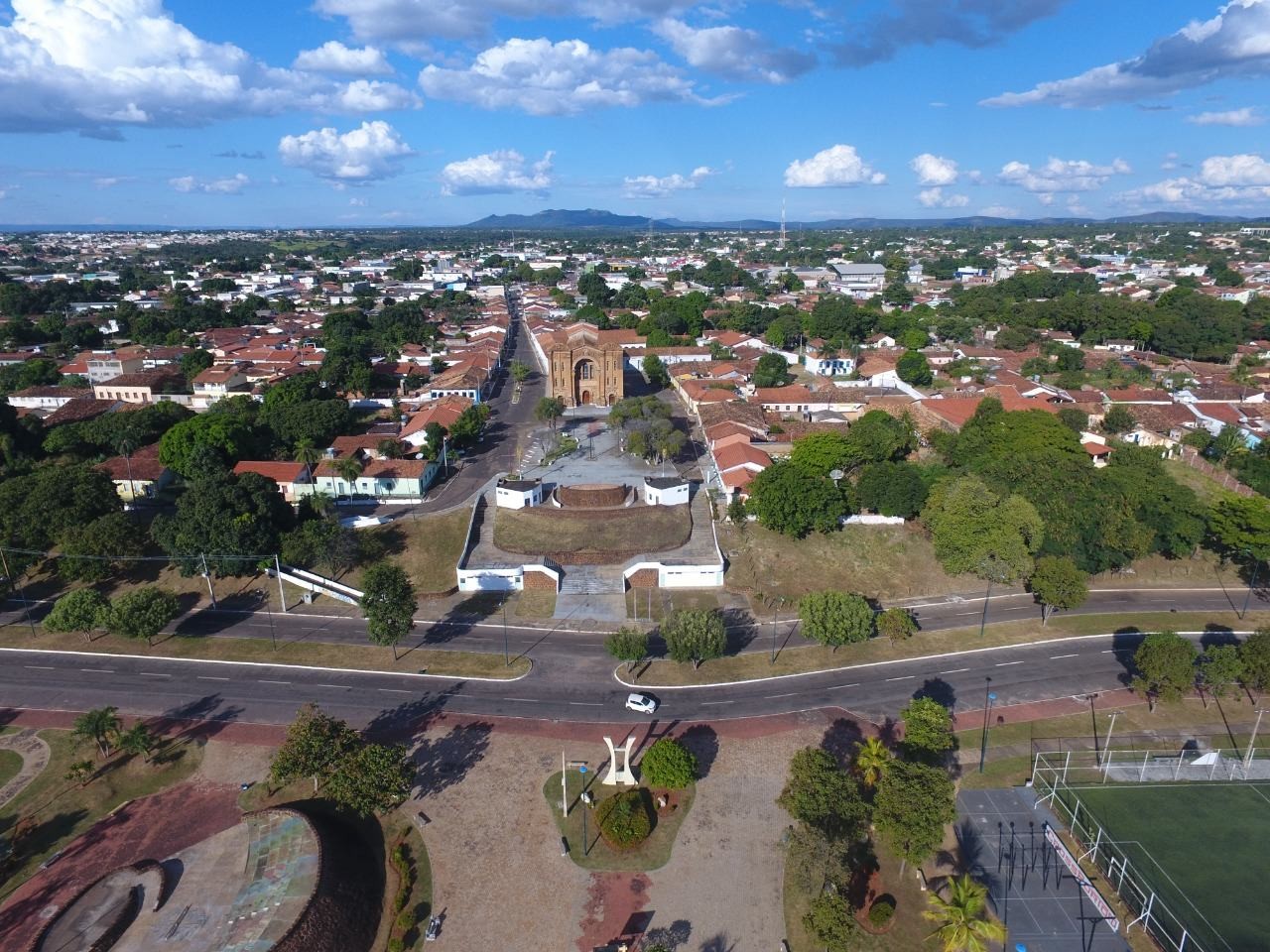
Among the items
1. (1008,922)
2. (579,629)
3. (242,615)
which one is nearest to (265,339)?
(242,615)

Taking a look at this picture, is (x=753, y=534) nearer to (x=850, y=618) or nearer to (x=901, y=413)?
(x=850, y=618)

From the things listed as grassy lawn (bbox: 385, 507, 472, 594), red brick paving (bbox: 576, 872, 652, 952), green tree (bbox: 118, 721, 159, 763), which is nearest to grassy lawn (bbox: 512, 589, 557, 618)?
grassy lawn (bbox: 385, 507, 472, 594)

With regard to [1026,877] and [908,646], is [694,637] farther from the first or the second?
[1026,877]

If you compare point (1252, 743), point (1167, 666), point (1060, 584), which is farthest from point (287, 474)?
point (1252, 743)

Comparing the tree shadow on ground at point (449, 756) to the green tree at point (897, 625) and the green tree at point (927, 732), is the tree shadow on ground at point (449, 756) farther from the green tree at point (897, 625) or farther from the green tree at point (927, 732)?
the green tree at point (897, 625)

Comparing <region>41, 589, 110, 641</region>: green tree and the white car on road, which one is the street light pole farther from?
<region>41, 589, 110, 641</region>: green tree

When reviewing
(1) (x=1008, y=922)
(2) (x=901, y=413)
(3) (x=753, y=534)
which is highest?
(2) (x=901, y=413)
